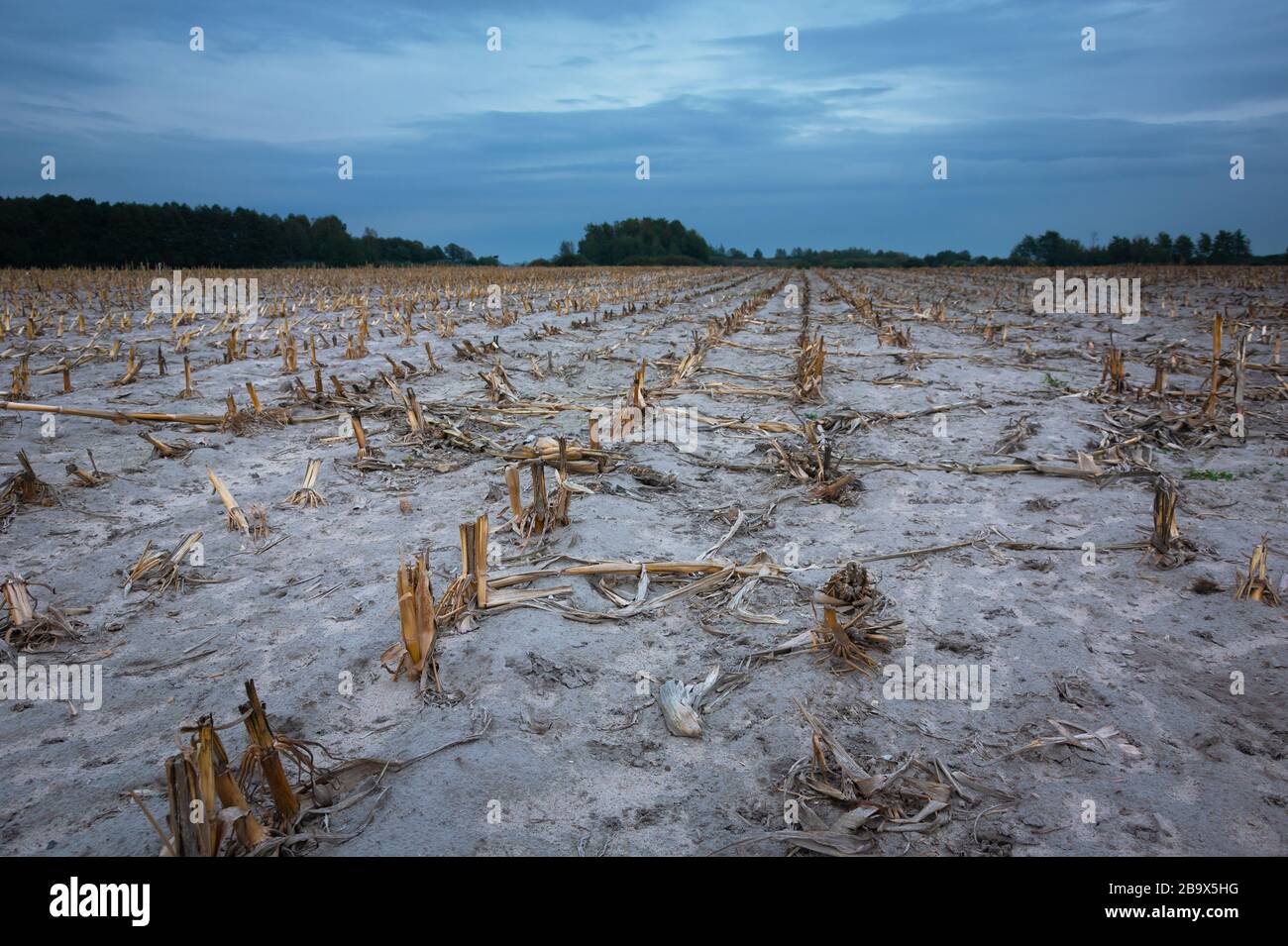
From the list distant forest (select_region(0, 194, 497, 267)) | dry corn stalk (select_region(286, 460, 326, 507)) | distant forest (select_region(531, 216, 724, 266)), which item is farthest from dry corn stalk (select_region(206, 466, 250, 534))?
distant forest (select_region(531, 216, 724, 266))

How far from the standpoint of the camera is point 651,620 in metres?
4.10

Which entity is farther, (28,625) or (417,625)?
(28,625)

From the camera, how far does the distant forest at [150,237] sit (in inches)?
2024

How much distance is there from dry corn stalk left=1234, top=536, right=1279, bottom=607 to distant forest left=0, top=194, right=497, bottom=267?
58121 mm

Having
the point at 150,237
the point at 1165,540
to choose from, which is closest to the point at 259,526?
the point at 1165,540

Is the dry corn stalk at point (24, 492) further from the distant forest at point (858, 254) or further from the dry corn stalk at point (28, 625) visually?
the distant forest at point (858, 254)

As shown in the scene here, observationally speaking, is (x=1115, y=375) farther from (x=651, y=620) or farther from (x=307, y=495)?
(x=307, y=495)

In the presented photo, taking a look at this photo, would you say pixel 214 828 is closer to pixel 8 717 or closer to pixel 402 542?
pixel 8 717

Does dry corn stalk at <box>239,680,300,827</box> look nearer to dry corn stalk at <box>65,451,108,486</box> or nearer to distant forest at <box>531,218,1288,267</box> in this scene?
dry corn stalk at <box>65,451,108,486</box>

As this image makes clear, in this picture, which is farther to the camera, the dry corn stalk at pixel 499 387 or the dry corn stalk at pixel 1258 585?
the dry corn stalk at pixel 499 387

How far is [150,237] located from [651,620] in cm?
6652

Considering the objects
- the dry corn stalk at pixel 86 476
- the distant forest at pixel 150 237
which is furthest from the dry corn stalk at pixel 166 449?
the distant forest at pixel 150 237

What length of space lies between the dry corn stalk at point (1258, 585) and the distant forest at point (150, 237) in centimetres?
5812

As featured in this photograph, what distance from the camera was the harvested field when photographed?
2654 millimetres
